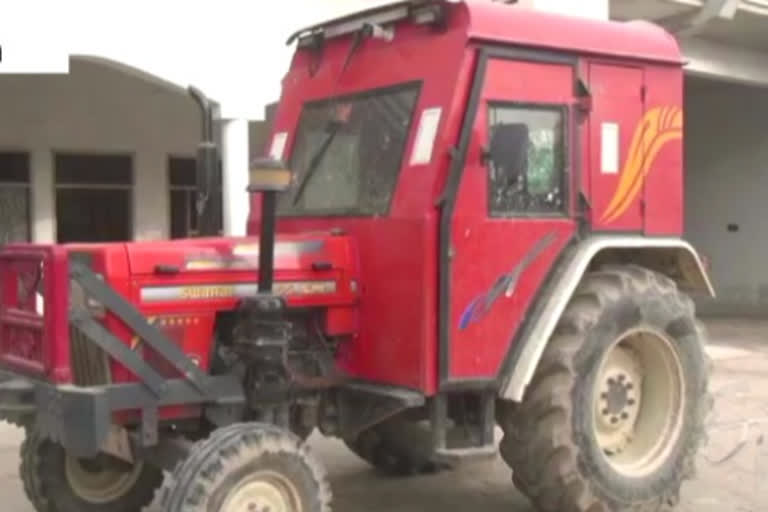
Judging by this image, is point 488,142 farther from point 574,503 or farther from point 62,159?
point 62,159

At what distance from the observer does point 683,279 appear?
19.9 feet

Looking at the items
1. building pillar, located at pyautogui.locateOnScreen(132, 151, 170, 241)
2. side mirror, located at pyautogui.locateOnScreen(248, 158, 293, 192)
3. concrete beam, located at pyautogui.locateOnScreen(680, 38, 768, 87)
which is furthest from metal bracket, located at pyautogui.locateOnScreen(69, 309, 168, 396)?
concrete beam, located at pyautogui.locateOnScreen(680, 38, 768, 87)

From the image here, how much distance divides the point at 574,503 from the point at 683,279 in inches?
64.4

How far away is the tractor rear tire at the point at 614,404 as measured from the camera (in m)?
5.10

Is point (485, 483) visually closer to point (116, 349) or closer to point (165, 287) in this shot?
A: point (165, 287)

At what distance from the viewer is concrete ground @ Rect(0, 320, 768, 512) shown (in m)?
6.12

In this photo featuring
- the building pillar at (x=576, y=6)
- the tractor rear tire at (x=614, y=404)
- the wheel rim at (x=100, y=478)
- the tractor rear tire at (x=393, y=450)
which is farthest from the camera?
the building pillar at (x=576, y=6)

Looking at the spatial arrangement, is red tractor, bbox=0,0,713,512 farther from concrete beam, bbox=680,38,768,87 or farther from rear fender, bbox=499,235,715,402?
concrete beam, bbox=680,38,768,87

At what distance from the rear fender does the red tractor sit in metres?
0.01

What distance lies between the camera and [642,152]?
5.61 metres

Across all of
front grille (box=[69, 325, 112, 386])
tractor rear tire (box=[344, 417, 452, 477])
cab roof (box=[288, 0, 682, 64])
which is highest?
cab roof (box=[288, 0, 682, 64])

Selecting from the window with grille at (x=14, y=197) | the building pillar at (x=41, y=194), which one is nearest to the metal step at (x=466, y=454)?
the building pillar at (x=41, y=194)

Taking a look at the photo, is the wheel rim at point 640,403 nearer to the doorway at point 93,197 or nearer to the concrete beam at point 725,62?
the doorway at point 93,197

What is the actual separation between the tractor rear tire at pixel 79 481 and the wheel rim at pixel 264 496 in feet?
3.63
